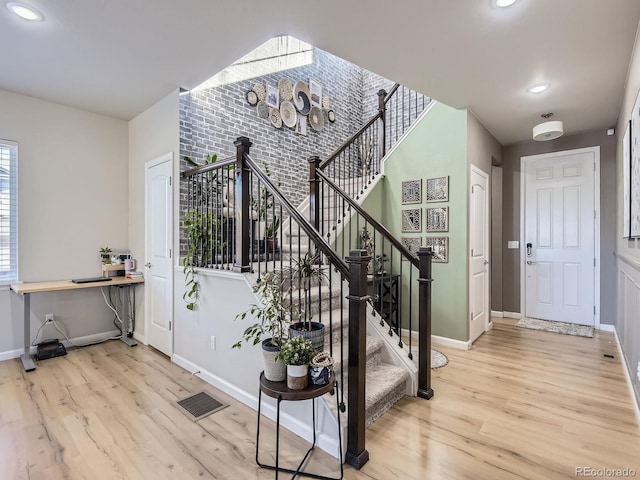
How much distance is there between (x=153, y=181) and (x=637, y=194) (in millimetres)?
4356

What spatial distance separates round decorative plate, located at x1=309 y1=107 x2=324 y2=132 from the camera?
5.05 meters

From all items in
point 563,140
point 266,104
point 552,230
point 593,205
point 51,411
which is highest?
point 266,104

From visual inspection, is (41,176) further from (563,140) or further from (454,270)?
(563,140)

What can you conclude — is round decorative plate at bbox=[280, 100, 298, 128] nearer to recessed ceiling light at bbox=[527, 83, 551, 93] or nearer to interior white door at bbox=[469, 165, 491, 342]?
interior white door at bbox=[469, 165, 491, 342]

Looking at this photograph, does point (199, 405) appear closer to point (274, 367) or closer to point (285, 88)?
point (274, 367)

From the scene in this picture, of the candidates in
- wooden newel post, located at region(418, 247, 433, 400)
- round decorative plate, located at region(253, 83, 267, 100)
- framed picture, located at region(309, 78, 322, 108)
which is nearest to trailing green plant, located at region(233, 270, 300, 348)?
wooden newel post, located at region(418, 247, 433, 400)

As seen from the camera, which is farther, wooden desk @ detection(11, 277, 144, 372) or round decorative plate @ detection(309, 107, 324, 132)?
round decorative plate @ detection(309, 107, 324, 132)

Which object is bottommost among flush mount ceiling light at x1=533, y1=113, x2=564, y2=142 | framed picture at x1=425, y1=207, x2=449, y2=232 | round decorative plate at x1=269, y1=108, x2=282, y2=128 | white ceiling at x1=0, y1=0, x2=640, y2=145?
framed picture at x1=425, y1=207, x2=449, y2=232

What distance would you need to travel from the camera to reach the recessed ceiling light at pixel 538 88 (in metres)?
3.12

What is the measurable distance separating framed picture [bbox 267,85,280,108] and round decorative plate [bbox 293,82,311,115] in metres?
0.34

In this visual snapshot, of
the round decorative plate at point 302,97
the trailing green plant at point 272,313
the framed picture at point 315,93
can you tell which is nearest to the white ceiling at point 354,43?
the trailing green plant at point 272,313

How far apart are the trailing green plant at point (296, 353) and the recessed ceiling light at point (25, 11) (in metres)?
2.73

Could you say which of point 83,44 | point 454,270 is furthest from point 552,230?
point 83,44

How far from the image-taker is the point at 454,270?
3.86 metres
